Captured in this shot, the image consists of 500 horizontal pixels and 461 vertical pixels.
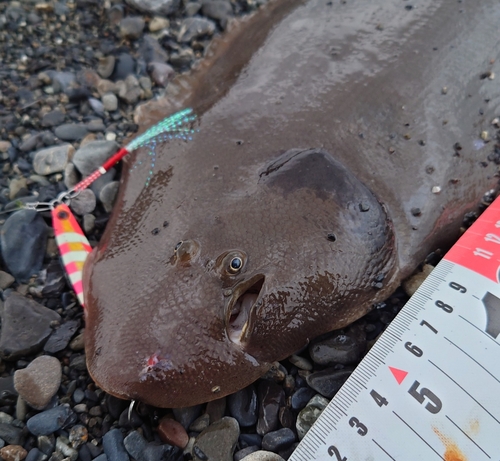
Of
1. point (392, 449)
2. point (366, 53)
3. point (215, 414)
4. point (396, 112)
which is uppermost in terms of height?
point (366, 53)

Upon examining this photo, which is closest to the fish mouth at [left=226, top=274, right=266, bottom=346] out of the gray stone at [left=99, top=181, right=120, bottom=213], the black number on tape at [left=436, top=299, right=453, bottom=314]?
the black number on tape at [left=436, top=299, right=453, bottom=314]

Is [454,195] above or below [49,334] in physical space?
above

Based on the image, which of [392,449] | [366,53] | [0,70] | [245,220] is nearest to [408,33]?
[366,53]

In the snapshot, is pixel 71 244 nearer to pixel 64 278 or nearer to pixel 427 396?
pixel 64 278

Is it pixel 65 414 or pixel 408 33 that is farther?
pixel 408 33

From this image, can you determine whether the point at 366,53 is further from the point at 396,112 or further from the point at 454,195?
the point at 454,195

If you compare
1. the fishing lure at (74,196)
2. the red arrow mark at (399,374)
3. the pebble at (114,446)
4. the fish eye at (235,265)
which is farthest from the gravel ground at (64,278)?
the fish eye at (235,265)

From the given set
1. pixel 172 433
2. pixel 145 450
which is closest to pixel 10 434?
pixel 145 450
